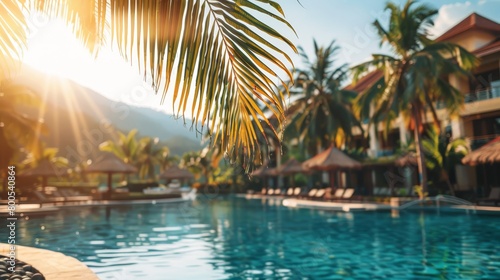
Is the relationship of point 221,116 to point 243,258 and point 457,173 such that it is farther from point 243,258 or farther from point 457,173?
point 457,173

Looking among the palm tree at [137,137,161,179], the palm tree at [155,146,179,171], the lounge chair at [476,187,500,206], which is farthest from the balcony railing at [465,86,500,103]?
the palm tree at [155,146,179,171]

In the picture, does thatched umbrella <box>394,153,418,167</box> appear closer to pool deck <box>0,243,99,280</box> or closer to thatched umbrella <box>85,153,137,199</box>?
thatched umbrella <box>85,153,137,199</box>

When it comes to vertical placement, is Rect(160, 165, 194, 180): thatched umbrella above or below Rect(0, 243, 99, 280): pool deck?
above

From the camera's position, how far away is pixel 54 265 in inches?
217

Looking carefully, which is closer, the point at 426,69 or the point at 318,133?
the point at 426,69

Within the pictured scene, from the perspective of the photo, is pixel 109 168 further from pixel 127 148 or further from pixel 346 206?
pixel 127 148

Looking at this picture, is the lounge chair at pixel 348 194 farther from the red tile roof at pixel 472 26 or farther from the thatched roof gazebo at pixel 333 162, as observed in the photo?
the red tile roof at pixel 472 26

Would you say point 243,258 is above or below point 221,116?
below

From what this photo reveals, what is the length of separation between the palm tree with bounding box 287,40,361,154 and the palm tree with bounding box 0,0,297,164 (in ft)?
89.7

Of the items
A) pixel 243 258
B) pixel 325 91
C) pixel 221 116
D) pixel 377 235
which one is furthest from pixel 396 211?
pixel 221 116

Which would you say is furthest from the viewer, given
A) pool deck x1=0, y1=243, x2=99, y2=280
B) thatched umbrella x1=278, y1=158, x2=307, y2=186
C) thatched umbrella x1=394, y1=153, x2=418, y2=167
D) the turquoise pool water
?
thatched umbrella x1=278, y1=158, x2=307, y2=186

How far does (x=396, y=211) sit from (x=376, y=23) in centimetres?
1042

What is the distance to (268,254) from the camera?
9312 millimetres

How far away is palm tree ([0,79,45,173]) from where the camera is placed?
2523 centimetres
